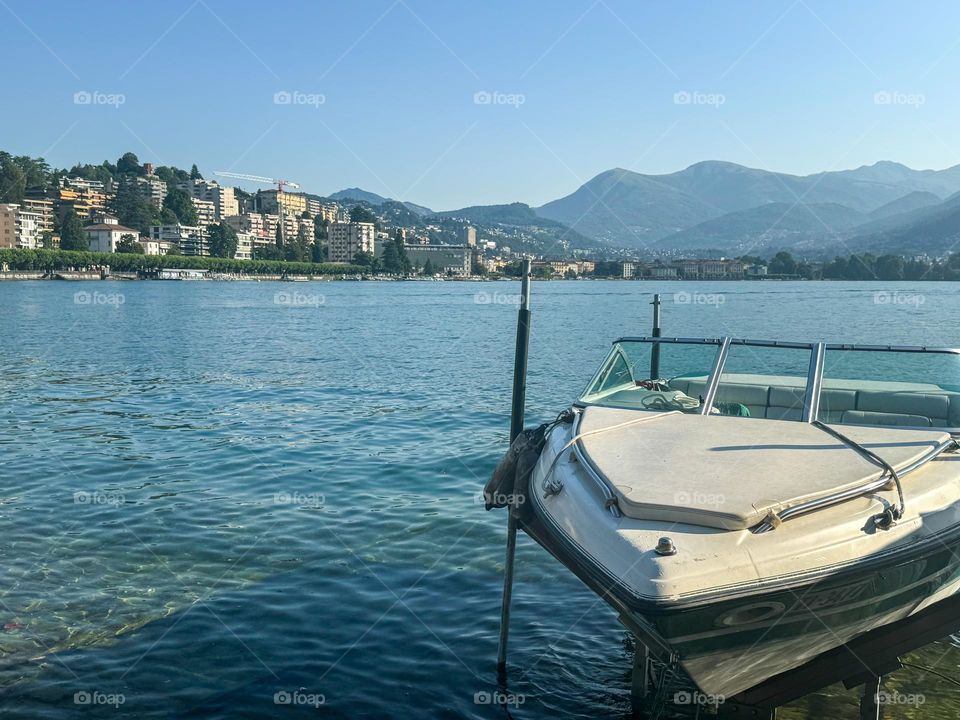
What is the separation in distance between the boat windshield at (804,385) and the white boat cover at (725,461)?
0.56m

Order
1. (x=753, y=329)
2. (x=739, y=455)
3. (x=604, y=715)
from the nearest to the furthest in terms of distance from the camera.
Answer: (x=739, y=455), (x=604, y=715), (x=753, y=329)

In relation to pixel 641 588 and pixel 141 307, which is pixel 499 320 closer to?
pixel 141 307

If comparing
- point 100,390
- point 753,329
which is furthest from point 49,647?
point 753,329

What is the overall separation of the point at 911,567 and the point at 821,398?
103 inches

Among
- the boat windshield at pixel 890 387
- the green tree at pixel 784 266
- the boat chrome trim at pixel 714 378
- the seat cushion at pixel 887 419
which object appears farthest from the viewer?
the green tree at pixel 784 266

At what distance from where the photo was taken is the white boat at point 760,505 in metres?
5.97

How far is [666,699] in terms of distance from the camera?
8250 millimetres

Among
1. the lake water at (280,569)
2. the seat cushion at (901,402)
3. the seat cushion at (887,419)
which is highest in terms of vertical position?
the seat cushion at (901,402)

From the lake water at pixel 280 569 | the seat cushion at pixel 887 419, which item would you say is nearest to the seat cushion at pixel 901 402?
the seat cushion at pixel 887 419

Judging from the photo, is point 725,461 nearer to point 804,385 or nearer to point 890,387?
point 804,385

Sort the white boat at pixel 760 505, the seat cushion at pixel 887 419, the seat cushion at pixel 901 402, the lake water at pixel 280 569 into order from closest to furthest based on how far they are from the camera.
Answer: the white boat at pixel 760 505, the lake water at pixel 280 569, the seat cushion at pixel 887 419, the seat cushion at pixel 901 402

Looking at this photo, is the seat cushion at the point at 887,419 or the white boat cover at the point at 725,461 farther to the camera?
the seat cushion at the point at 887,419

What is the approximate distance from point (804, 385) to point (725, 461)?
2.85m

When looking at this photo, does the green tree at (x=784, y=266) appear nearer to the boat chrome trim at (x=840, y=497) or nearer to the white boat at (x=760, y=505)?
the white boat at (x=760, y=505)
